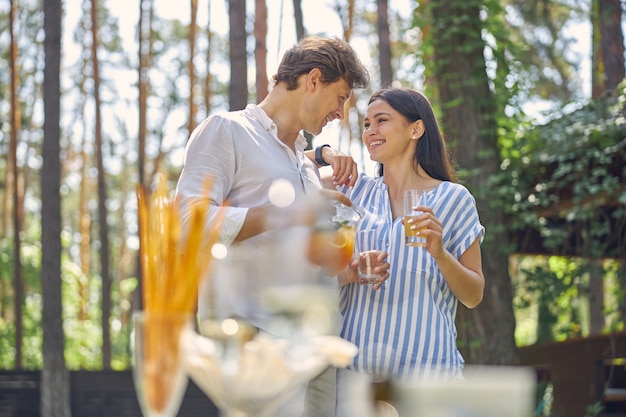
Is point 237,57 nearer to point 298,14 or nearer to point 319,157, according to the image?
point 298,14

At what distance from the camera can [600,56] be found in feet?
38.1

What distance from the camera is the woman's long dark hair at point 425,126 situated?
2.62 meters

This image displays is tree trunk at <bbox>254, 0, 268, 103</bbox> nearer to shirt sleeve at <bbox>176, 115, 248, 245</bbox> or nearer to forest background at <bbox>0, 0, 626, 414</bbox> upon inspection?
forest background at <bbox>0, 0, 626, 414</bbox>

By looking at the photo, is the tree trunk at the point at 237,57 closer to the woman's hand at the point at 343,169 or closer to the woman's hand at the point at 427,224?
the woman's hand at the point at 343,169

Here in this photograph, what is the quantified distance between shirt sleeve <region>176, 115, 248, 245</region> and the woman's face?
1.52ft

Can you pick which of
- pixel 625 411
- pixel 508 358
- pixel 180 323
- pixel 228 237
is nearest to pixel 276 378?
pixel 180 323

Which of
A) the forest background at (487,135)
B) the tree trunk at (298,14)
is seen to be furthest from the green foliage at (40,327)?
the tree trunk at (298,14)

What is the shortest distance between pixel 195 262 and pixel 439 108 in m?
5.98

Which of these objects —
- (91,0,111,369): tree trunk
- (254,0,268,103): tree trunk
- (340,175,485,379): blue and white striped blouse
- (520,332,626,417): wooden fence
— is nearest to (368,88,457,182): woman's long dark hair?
(340,175,485,379): blue and white striped blouse

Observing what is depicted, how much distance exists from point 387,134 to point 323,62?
29 centimetres

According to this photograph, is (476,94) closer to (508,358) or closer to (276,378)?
(508,358)

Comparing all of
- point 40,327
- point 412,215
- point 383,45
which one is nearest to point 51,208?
point 383,45

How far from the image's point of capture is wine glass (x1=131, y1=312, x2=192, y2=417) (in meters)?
0.94

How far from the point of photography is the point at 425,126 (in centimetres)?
263
